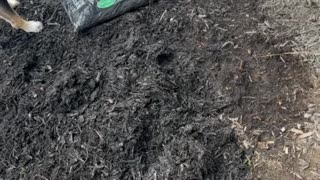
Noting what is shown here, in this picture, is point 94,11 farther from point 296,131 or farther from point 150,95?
point 296,131

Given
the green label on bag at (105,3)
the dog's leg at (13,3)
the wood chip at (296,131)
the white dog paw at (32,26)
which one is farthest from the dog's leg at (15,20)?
the wood chip at (296,131)

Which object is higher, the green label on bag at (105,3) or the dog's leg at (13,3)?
the dog's leg at (13,3)

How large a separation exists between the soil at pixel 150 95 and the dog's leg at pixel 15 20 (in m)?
0.11

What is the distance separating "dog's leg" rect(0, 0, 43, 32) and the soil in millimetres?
114

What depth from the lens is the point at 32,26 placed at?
12.4 feet

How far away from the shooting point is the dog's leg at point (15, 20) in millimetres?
3732

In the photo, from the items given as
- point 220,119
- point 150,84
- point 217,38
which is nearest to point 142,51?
point 150,84

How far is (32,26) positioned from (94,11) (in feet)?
1.66

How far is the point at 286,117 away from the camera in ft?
10.0

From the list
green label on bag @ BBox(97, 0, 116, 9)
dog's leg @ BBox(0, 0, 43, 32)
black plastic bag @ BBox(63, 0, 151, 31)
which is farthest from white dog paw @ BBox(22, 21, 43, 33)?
green label on bag @ BBox(97, 0, 116, 9)

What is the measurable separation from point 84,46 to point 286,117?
4.94 feet

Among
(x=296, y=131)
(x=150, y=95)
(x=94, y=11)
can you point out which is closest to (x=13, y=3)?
(x=94, y=11)

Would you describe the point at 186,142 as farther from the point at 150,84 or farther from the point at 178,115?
the point at 150,84

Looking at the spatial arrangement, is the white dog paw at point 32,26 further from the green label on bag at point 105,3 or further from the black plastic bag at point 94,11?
the green label on bag at point 105,3
